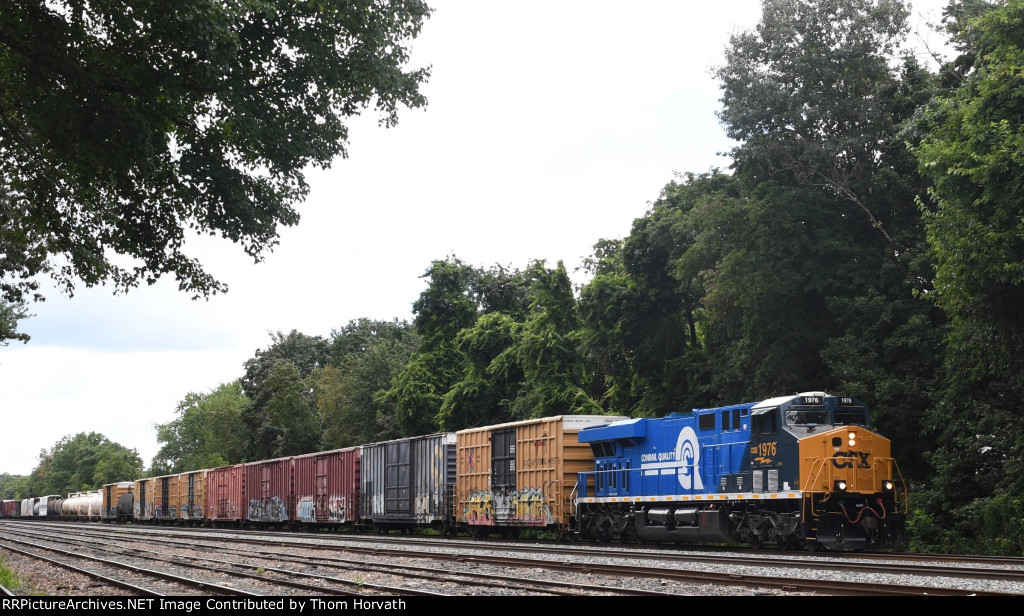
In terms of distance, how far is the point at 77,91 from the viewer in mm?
14117

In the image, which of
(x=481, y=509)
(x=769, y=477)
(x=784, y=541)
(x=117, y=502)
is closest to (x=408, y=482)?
(x=481, y=509)

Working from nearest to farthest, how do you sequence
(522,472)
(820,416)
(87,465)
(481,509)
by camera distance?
(820,416) → (522,472) → (481,509) → (87,465)

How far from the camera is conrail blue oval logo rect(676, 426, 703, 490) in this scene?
73.4 feet

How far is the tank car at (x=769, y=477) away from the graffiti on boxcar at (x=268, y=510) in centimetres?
2412

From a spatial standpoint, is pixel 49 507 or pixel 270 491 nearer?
pixel 270 491

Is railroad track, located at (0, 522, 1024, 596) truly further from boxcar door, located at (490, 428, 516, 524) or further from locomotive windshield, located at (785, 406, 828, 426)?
boxcar door, located at (490, 428, 516, 524)

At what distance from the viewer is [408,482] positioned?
34188mm

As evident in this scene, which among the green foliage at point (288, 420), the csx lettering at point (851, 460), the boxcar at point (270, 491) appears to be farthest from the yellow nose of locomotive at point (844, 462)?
the green foliage at point (288, 420)

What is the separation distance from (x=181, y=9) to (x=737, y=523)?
15.2m

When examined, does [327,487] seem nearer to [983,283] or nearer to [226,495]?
[226,495]

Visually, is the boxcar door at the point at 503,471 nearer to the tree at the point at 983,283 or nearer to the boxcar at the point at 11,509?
the tree at the point at 983,283

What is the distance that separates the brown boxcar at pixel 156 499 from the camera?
59531mm

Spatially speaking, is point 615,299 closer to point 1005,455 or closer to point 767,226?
point 767,226
